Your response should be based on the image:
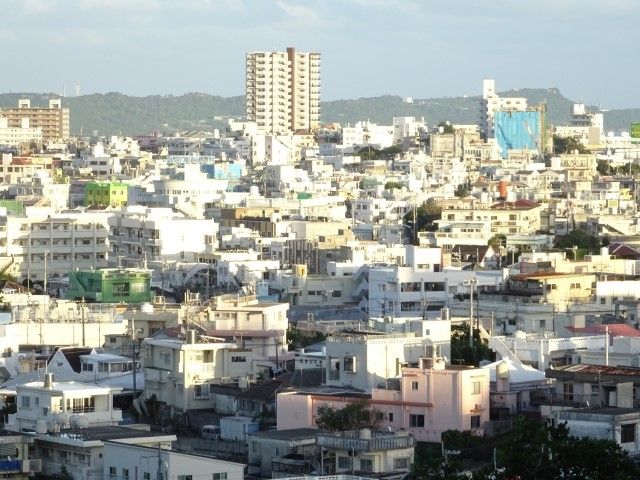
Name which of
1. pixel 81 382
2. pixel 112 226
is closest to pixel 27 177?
pixel 112 226

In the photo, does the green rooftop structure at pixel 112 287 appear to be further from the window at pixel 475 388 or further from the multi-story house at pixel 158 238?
the window at pixel 475 388

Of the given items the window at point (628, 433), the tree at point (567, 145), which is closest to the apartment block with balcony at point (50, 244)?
the window at point (628, 433)

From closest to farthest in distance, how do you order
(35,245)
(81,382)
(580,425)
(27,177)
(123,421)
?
(580,425) < (123,421) < (81,382) < (35,245) < (27,177)

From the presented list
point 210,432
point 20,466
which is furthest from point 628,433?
point 20,466

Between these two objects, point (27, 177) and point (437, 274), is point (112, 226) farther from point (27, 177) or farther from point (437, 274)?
point (27, 177)

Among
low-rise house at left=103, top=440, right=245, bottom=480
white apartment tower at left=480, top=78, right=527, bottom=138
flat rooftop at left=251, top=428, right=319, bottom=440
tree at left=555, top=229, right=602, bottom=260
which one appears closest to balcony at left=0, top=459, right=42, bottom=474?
low-rise house at left=103, top=440, right=245, bottom=480

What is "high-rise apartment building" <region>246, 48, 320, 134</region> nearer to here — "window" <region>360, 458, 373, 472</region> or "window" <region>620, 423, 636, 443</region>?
"window" <region>620, 423, 636, 443</region>

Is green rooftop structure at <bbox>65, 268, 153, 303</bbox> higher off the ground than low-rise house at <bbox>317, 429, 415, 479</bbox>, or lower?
higher
